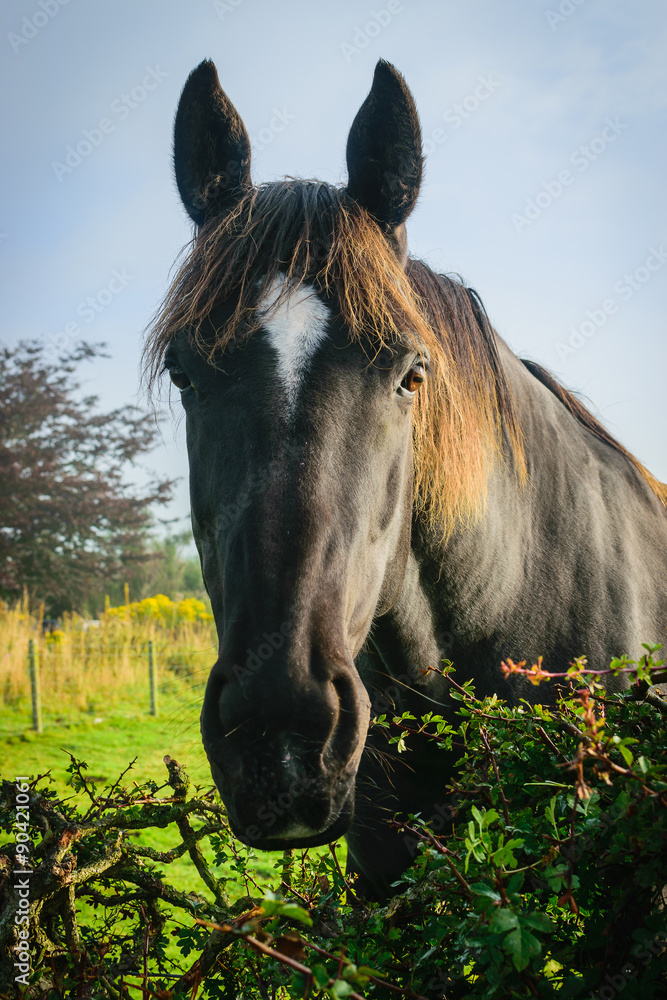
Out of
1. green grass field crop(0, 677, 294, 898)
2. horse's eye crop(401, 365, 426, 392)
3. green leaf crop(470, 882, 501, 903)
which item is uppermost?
horse's eye crop(401, 365, 426, 392)

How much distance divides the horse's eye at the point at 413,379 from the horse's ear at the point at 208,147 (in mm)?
966

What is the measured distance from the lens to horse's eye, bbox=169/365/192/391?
2.04 metres

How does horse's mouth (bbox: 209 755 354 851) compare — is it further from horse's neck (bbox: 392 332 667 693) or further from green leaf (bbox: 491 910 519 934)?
horse's neck (bbox: 392 332 667 693)

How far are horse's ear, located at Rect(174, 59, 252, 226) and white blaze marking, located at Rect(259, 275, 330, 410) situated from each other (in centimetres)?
69

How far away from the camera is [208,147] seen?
2.32 meters

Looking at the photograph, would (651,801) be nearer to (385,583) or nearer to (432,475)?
(385,583)

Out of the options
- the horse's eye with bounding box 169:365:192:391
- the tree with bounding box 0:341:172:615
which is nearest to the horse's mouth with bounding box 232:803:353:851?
the horse's eye with bounding box 169:365:192:391

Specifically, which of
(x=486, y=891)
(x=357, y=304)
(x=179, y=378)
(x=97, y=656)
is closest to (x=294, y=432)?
(x=357, y=304)

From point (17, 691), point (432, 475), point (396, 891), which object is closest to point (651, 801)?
point (432, 475)

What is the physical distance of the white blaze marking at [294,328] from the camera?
66.9 inches

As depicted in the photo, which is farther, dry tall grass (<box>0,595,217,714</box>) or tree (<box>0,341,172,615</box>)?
tree (<box>0,341,172,615</box>)

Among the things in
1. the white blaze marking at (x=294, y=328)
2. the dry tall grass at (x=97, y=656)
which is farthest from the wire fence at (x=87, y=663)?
the white blaze marking at (x=294, y=328)

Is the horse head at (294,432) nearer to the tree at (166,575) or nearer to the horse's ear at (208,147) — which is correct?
the horse's ear at (208,147)

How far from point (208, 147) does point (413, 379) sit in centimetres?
126
